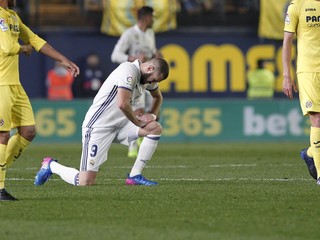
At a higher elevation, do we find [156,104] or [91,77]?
[156,104]

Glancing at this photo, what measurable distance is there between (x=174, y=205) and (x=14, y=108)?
6.90 ft

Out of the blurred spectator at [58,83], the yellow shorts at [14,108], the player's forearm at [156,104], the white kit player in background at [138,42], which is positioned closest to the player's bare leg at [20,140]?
the yellow shorts at [14,108]

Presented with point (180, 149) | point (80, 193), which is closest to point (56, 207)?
point (80, 193)

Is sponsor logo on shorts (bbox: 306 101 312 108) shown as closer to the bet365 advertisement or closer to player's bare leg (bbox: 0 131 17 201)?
player's bare leg (bbox: 0 131 17 201)

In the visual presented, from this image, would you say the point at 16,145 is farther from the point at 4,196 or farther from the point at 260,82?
the point at 260,82

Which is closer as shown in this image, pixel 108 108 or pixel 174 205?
pixel 174 205

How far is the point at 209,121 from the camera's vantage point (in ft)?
77.5

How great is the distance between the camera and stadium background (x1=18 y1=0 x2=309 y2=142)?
83.7 feet

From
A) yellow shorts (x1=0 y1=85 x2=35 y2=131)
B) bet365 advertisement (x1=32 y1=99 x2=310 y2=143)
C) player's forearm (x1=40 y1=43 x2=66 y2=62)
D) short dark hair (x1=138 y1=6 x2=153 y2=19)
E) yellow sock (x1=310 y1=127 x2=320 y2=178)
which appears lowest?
bet365 advertisement (x1=32 y1=99 x2=310 y2=143)

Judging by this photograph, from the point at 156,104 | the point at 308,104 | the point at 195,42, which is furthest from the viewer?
the point at 195,42

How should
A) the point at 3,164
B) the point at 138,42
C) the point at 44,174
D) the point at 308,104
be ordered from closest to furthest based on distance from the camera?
the point at 3,164
the point at 308,104
the point at 44,174
the point at 138,42

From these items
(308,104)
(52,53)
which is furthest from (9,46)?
(308,104)

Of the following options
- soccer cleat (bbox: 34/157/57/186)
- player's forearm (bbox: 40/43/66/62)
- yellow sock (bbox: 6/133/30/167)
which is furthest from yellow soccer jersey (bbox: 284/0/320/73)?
yellow sock (bbox: 6/133/30/167)

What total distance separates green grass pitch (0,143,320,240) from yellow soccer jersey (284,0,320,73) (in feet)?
4.57
